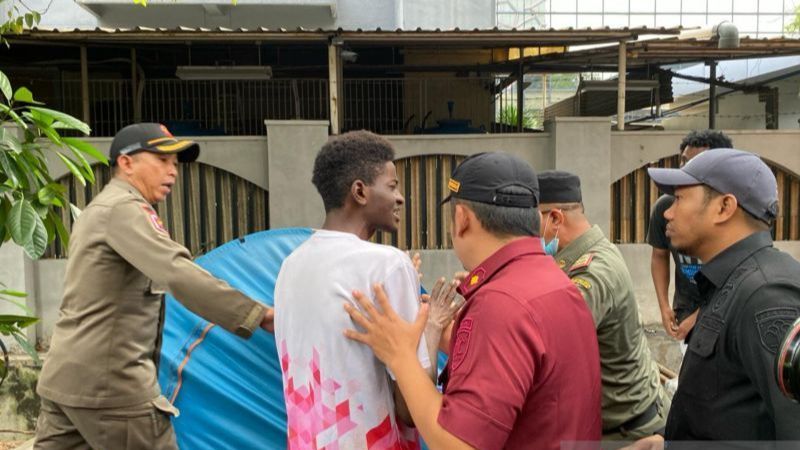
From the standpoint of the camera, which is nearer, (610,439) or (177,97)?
(610,439)

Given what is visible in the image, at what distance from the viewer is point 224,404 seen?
2.95 m

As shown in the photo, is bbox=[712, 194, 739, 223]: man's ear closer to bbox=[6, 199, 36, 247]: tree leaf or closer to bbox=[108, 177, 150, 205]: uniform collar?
bbox=[108, 177, 150, 205]: uniform collar

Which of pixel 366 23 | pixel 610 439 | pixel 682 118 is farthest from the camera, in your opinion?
pixel 682 118

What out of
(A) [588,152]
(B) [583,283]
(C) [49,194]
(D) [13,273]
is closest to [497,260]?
(B) [583,283]

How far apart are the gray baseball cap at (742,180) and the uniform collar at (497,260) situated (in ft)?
1.90

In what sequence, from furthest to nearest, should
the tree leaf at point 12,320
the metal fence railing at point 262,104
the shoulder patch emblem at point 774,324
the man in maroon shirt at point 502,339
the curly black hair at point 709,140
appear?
the metal fence railing at point 262,104, the curly black hair at point 709,140, the tree leaf at point 12,320, the shoulder patch emblem at point 774,324, the man in maroon shirt at point 502,339

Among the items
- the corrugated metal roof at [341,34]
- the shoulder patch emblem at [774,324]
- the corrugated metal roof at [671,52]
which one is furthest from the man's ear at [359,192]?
the corrugated metal roof at [671,52]

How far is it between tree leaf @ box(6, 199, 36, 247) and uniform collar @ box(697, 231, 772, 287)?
2.52 metres

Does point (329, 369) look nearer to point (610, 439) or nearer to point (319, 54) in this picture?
point (610, 439)

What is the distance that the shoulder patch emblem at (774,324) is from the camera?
1.54m

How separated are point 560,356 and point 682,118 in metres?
18.4

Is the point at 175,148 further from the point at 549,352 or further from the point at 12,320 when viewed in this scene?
the point at 549,352

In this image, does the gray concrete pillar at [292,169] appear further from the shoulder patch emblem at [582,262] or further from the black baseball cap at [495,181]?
the black baseball cap at [495,181]

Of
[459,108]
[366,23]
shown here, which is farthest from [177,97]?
[459,108]
